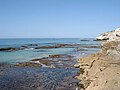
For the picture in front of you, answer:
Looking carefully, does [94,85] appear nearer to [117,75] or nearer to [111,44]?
[117,75]

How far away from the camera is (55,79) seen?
2119 cm

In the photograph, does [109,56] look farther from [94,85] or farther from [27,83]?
[27,83]

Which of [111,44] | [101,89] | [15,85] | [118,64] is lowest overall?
[15,85]

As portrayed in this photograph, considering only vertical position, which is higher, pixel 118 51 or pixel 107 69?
pixel 118 51

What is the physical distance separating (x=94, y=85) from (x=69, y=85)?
452 centimetres

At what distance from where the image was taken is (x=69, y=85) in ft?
61.3

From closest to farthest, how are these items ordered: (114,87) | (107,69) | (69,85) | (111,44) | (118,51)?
(114,87) → (107,69) → (118,51) → (69,85) → (111,44)

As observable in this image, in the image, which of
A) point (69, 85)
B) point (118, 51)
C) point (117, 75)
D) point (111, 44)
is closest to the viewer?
point (117, 75)

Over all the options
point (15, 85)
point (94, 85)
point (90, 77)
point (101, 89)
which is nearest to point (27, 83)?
point (15, 85)

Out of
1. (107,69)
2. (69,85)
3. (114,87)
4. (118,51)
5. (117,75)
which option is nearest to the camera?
(114,87)

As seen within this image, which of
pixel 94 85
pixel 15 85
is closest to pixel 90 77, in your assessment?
pixel 94 85

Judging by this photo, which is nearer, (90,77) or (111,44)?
(90,77)

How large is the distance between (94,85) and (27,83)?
7.30 meters

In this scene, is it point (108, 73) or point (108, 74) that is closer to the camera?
point (108, 74)
